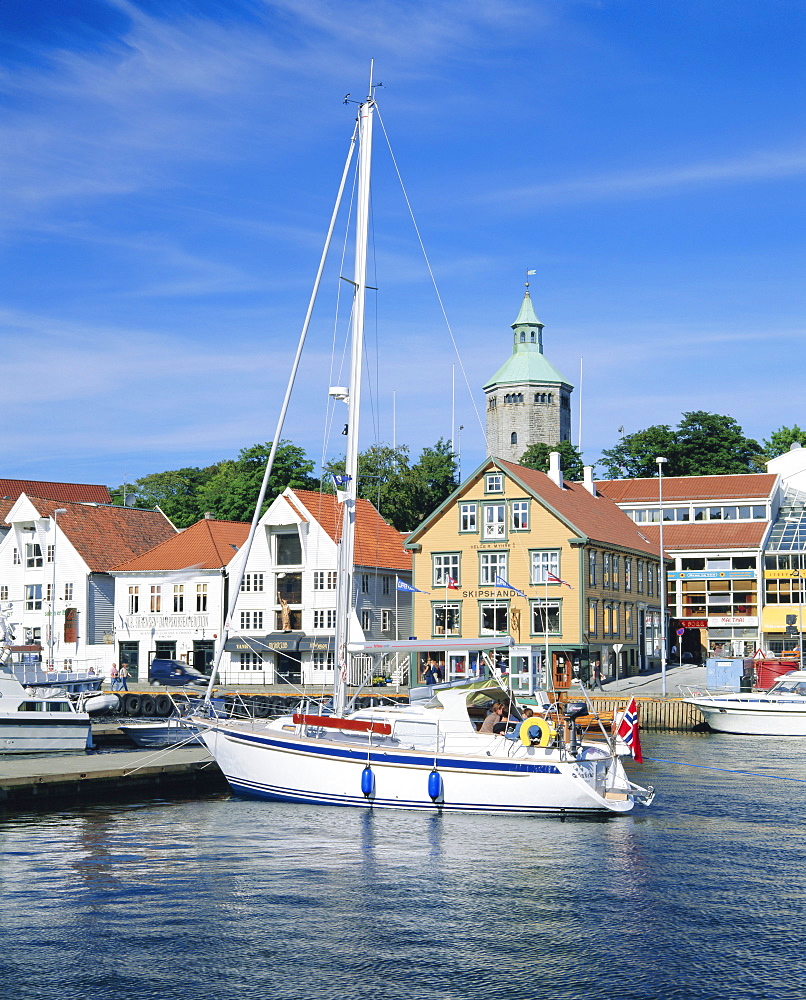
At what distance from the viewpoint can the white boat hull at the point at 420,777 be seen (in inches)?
1130

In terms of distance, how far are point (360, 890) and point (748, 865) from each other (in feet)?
27.6

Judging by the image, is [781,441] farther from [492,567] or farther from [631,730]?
[631,730]

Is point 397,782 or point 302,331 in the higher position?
point 302,331

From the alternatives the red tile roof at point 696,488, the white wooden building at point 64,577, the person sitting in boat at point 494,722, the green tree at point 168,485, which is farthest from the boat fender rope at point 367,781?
the green tree at point 168,485

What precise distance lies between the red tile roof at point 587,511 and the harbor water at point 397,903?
37127 millimetres

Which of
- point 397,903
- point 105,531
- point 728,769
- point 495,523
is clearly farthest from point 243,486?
point 397,903

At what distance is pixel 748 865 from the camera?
2403 cm

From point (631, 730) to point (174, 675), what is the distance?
1495 inches

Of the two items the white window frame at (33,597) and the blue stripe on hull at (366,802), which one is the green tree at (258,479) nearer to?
the white window frame at (33,597)

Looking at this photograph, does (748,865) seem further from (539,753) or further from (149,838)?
(149,838)

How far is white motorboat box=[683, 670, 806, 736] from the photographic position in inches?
2009

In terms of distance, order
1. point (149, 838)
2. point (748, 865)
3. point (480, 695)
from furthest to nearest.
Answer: point (480, 695) → point (149, 838) → point (748, 865)

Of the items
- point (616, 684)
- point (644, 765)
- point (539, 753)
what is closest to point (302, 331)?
point (539, 753)

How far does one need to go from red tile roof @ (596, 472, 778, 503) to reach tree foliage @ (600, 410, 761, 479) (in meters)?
20.4
